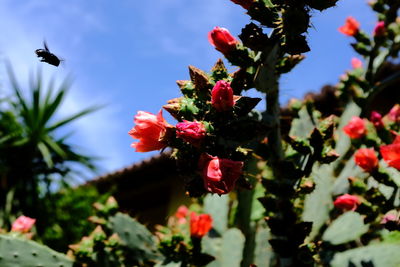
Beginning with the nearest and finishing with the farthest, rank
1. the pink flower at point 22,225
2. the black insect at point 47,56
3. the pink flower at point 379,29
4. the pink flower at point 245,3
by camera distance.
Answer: the pink flower at point 245,3 → the black insect at point 47,56 → the pink flower at point 22,225 → the pink flower at point 379,29

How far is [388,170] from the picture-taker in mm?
2617

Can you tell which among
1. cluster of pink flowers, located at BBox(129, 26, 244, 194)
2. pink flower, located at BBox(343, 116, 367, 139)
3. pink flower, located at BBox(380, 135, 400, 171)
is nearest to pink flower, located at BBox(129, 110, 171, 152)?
cluster of pink flowers, located at BBox(129, 26, 244, 194)

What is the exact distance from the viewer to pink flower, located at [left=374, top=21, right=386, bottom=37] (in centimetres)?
360

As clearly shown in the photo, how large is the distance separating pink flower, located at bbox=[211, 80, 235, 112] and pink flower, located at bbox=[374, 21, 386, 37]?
2.48 m

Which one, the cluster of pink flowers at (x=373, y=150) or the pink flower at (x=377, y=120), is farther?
the pink flower at (x=377, y=120)

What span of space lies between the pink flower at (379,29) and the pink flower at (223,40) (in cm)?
212

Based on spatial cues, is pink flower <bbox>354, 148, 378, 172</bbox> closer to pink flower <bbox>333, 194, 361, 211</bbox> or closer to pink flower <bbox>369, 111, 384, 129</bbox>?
pink flower <bbox>333, 194, 361, 211</bbox>

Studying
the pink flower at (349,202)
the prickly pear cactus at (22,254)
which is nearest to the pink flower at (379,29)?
the pink flower at (349,202)

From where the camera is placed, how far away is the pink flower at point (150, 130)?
164 centimetres

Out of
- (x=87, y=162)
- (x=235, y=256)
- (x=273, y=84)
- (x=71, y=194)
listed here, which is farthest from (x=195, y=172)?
(x=87, y=162)

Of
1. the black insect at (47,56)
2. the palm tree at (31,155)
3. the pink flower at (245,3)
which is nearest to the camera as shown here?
the pink flower at (245,3)

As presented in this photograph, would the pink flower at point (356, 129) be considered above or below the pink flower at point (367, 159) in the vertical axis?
above

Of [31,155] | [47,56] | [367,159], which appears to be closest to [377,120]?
[367,159]

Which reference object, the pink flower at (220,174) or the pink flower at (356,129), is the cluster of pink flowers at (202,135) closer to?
the pink flower at (220,174)
